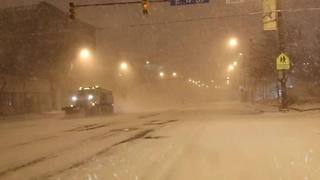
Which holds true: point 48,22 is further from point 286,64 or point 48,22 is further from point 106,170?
point 106,170

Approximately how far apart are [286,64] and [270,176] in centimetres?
2577

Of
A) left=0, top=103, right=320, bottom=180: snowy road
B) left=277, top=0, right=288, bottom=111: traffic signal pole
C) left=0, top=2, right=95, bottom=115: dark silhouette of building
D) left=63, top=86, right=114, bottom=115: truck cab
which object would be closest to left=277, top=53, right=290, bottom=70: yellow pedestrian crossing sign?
left=277, top=0, right=288, bottom=111: traffic signal pole

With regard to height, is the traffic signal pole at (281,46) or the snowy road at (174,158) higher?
the traffic signal pole at (281,46)

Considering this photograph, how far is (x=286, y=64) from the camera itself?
34875mm

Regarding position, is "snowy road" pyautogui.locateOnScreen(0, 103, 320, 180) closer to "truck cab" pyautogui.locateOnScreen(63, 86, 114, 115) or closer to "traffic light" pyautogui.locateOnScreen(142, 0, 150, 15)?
"traffic light" pyautogui.locateOnScreen(142, 0, 150, 15)

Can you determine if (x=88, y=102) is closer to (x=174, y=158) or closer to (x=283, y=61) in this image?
(x=283, y=61)

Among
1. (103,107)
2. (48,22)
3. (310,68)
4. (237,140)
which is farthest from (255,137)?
(48,22)

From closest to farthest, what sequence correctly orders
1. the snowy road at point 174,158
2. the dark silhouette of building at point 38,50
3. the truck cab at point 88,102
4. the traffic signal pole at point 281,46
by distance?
the snowy road at point 174,158
the traffic signal pole at point 281,46
the truck cab at point 88,102
the dark silhouette of building at point 38,50

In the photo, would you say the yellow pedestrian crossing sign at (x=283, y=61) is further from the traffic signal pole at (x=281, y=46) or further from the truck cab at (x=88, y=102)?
the truck cab at (x=88, y=102)

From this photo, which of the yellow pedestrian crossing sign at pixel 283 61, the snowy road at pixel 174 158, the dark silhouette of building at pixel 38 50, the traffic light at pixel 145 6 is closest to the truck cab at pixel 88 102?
the dark silhouette of building at pixel 38 50

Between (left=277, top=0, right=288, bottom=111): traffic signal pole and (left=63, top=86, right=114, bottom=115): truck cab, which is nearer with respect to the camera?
(left=277, top=0, right=288, bottom=111): traffic signal pole

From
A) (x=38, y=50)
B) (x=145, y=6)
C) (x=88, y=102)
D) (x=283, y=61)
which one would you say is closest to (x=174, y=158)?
(x=145, y=6)

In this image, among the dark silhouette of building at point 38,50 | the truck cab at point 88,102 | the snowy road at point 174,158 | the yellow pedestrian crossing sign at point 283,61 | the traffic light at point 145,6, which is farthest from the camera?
the dark silhouette of building at point 38,50

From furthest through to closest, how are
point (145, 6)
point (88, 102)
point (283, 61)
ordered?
point (88, 102) → point (283, 61) → point (145, 6)
